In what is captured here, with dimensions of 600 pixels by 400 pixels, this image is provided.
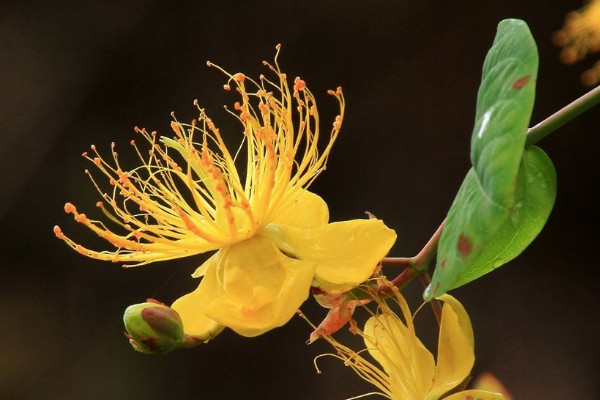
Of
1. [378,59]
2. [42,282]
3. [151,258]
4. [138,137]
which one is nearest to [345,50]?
[378,59]

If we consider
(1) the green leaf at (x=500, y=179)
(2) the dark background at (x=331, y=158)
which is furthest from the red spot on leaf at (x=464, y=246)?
(2) the dark background at (x=331, y=158)

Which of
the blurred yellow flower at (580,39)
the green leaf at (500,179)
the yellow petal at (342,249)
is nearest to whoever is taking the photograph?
the green leaf at (500,179)

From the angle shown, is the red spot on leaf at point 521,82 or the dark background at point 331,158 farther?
the dark background at point 331,158

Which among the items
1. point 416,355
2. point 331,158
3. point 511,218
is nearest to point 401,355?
point 416,355

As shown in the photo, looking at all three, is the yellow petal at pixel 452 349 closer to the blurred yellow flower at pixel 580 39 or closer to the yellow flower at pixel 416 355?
the yellow flower at pixel 416 355

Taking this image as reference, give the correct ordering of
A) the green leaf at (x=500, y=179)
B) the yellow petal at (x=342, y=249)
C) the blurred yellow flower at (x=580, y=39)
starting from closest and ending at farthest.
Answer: the green leaf at (x=500, y=179) < the yellow petal at (x=342, y=249) < the blurred yellow flower at (x=580, y=39)

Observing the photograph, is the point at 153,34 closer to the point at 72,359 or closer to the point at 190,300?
the point at 72,359

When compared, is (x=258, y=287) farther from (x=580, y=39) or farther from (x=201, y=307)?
(x=580, y=39)
